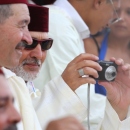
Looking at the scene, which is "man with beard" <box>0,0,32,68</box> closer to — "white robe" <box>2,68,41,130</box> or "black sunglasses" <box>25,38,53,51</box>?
"white robe" <box>2,68,41,130</box>

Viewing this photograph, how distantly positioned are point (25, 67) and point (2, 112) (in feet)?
5.45

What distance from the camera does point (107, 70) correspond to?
2.41m

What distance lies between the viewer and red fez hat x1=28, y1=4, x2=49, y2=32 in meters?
2.72

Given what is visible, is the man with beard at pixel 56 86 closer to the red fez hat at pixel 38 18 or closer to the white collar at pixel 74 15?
the red fez hat at pixel 38 18

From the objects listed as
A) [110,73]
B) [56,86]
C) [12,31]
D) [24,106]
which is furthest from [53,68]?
[24,106]

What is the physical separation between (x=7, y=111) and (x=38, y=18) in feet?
5.91

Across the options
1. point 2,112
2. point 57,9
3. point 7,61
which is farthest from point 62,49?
point 2,112

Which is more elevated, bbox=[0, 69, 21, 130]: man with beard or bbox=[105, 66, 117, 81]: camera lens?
bbox=[0, 69, 21, 130]: man with beard

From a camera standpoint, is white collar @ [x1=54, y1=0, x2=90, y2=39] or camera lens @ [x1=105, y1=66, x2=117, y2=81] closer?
camera lens @ [x1=105, y1=66, x2=117, y2=81]

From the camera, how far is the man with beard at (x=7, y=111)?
982 millimetres

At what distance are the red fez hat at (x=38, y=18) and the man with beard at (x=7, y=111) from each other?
1713mm

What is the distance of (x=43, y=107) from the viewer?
249 cm

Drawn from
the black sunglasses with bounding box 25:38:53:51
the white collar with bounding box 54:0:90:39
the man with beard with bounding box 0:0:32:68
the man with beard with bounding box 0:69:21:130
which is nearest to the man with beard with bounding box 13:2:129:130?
the black sunglasses with bounding box 25:38:53:51

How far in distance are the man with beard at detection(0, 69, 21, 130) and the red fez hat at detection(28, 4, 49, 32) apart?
171 cm
